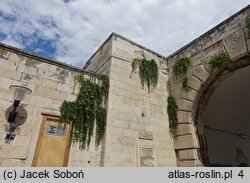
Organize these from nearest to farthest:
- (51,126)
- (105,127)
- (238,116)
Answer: (51,126) < (105,127) < (238,116)

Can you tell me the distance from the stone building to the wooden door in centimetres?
2

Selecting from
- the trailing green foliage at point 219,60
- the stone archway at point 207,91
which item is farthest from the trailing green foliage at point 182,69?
the trailing green foliage at point 219,60

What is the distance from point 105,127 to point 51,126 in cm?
134

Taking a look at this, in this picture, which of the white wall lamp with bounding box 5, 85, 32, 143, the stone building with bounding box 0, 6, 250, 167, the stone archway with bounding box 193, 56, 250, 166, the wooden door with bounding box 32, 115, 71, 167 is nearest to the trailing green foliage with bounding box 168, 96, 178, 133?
the stone building with bounding box 0, 6, 250, 167

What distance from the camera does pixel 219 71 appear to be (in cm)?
550

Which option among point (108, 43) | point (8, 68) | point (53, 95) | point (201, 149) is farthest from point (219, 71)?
point (8, 68)

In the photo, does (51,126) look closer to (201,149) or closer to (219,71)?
(201,149)

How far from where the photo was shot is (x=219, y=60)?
212 inches

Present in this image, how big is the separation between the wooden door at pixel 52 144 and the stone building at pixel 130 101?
0.02 metres

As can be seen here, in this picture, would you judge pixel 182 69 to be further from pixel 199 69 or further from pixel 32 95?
pixel 32 95

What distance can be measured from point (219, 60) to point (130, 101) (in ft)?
9.27

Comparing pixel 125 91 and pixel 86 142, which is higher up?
pixel 125 91

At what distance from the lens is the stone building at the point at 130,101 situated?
4.29 meters

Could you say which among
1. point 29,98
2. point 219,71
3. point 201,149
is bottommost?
point 201,149
